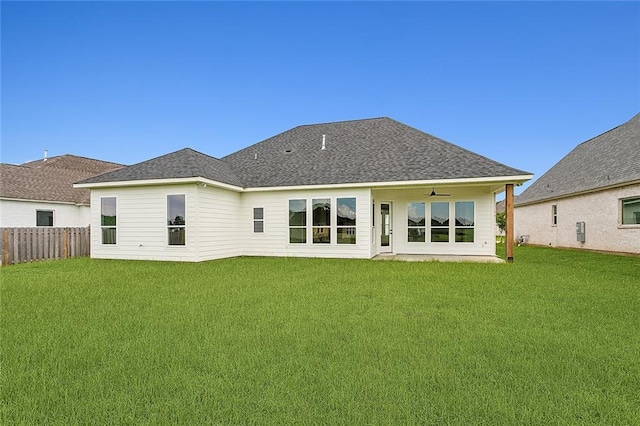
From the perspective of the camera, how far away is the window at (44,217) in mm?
19358

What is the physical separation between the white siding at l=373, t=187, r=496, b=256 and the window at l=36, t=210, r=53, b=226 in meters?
18.5

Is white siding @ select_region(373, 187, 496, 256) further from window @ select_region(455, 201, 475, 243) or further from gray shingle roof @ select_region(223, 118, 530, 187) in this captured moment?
gray shingle roof @ select_region(223, 118, 530, 187)

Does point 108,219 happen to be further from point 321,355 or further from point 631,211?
point 631,211

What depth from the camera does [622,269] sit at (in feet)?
34.4

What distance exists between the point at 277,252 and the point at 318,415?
12.2 meters

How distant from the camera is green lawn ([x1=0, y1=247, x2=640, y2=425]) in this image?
2.54 meters

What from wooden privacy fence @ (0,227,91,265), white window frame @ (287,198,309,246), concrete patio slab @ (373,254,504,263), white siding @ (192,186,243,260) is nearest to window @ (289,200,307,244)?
white window frame @ (287,198,309,246)

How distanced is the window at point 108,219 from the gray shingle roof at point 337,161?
88 cm

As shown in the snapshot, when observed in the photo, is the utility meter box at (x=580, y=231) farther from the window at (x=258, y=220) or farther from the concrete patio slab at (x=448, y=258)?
the window at (x=258, y=220)

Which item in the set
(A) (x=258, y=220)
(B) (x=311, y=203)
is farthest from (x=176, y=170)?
(B) (x=311, y=203)

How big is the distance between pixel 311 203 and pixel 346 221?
1606 millimetres

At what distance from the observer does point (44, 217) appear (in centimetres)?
1973

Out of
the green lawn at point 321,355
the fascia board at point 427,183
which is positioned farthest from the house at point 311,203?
the green lawn at point 321,355

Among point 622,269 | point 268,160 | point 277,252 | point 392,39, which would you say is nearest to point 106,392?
point 277,252
